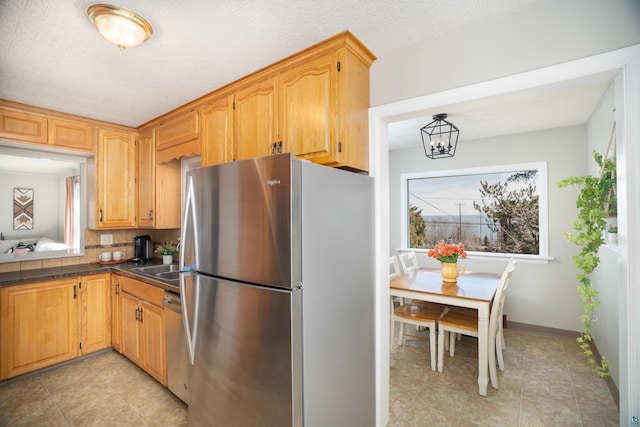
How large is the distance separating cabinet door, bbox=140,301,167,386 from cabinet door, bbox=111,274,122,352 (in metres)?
0.62

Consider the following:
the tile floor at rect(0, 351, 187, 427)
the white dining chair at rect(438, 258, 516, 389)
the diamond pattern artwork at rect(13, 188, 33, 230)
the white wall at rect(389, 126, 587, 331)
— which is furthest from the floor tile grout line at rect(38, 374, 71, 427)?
the white wall at rect(389, 126, 587, 331)

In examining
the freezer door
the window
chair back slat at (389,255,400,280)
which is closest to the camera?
the freezer door

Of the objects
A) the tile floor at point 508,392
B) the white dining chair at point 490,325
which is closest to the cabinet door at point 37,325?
the tile floor at point 508,392

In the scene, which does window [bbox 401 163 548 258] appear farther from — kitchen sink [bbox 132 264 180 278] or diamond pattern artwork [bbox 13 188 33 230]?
diamond pattern artwork [bbox 13 188 33 230]

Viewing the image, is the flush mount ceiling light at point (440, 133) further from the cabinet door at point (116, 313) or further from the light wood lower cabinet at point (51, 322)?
the light wood lower cabinet at point (51, 322)

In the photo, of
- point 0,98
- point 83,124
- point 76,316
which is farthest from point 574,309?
point 0,98

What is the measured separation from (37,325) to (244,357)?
2454mm

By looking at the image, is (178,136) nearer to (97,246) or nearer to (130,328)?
(97,246)

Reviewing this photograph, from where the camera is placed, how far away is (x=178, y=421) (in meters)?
2.03

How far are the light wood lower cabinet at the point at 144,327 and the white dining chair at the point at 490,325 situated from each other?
245cm

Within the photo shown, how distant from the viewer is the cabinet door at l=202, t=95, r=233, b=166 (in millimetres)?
2295

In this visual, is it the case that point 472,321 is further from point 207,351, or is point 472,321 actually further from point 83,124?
point 83,124

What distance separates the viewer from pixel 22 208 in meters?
2.79

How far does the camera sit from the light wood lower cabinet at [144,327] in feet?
7.68
